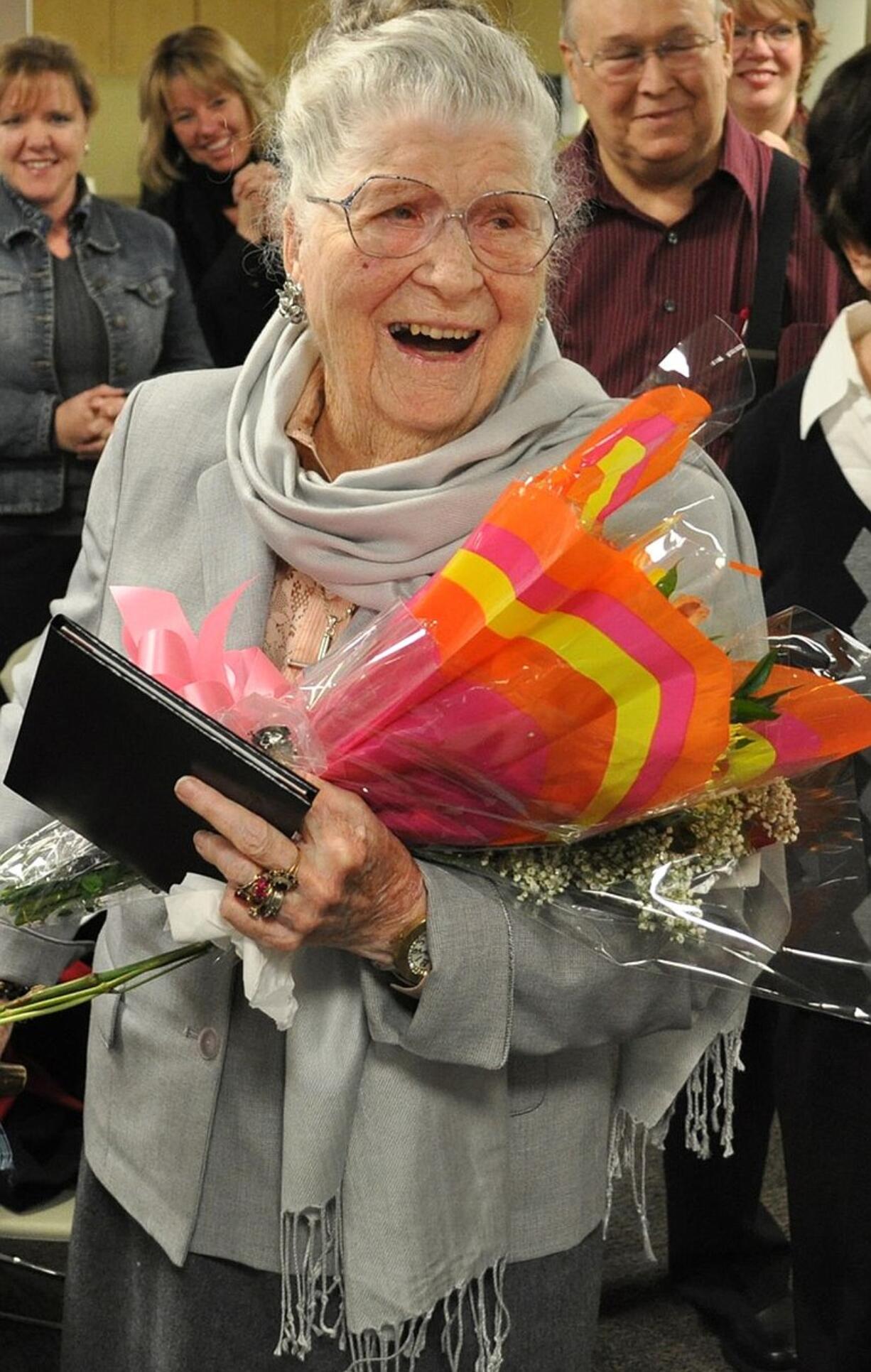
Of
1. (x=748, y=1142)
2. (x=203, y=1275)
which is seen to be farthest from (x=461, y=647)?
(x=748, y=1142)

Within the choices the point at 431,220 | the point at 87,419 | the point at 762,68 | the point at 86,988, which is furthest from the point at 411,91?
the point at 762,68

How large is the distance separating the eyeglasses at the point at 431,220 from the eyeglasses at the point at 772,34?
2644mm

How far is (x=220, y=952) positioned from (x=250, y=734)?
297 millimetres

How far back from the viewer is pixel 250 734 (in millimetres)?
1336

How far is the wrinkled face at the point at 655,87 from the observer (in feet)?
10.1

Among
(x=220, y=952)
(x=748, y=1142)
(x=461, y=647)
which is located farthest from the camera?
(x=748, y=1142)

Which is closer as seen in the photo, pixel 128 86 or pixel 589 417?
pixel 589 417

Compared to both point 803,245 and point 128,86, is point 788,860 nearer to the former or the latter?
point 803,245

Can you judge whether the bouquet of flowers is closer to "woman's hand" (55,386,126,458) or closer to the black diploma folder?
the black diploma folder

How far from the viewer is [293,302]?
1.67 metres

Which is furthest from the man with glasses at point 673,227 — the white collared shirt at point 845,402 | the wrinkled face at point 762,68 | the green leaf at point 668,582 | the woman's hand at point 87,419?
the green leaf at point 668,582

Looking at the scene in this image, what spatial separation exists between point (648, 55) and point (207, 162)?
5.92 ft

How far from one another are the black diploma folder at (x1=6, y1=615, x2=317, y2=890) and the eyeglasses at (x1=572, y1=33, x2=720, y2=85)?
2182 mm

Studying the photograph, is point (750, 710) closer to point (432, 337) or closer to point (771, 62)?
point (432, 337)
